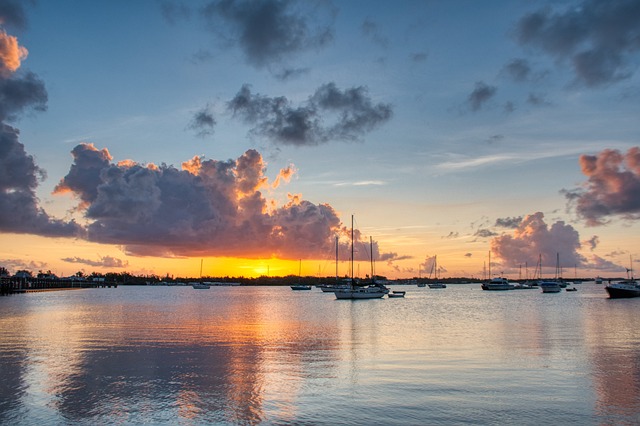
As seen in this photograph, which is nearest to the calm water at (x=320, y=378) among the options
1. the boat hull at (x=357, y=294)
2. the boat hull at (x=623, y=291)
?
the boat hull at (x=357, y=294)

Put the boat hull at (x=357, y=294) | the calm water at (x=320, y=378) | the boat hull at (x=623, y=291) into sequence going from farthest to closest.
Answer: the boat hull at (x=623, y=291) < the boat hull at (x=357, y=294) < the calm water at (x=320, y=378)

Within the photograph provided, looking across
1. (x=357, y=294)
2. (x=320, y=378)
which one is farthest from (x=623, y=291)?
(x=320, y=378)

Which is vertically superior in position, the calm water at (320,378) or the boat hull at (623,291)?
the boat hull at (623,291)

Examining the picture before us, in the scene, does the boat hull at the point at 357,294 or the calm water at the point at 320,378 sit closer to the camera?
the calm water at the point at 320,378

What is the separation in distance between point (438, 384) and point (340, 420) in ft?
26.1

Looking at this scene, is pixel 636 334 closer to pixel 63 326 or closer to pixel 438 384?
pixel 438 384

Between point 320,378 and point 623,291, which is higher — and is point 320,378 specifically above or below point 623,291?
below

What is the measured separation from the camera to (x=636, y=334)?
48.7 metres

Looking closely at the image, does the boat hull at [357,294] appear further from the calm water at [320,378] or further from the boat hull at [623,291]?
the calm water at [320,378]

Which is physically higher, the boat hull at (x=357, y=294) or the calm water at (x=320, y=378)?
the boat hull at (x=357, y=294)

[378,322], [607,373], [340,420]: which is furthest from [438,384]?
[378,322]

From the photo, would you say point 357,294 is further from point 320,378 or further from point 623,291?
point 320,378

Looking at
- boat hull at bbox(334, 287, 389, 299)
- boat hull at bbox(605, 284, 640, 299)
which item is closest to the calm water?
boat hull at bbox(334, 287, 389, 299)

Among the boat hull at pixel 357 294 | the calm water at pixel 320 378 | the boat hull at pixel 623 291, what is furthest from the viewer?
the boat hull at pixel 623 291
